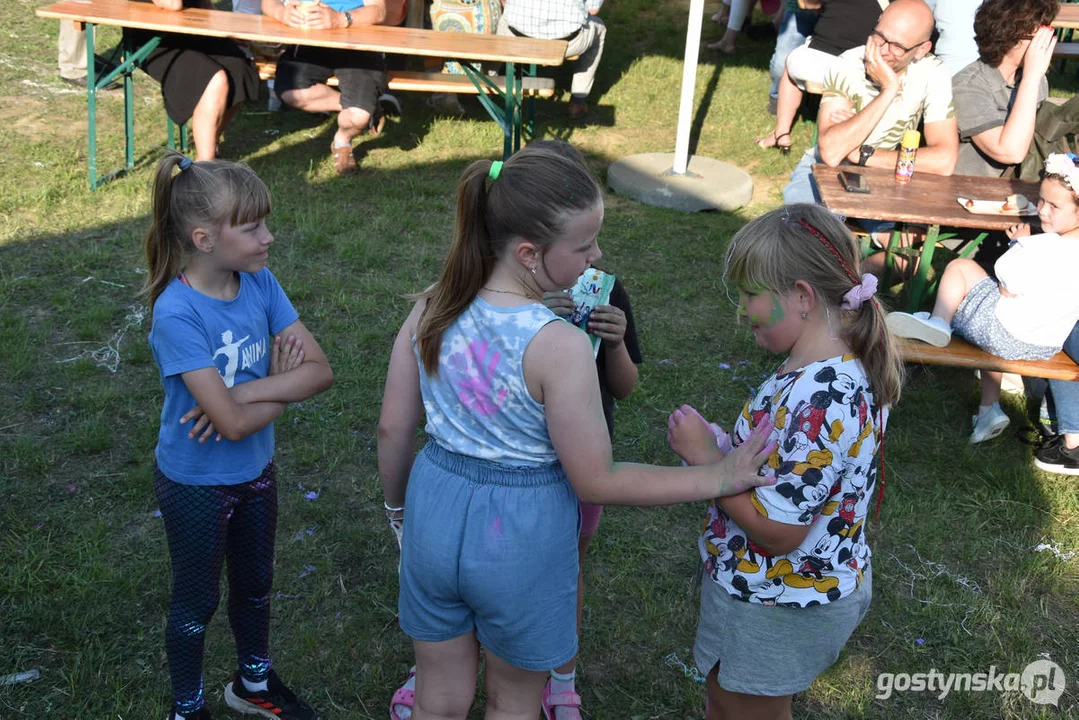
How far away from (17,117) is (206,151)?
1.92m

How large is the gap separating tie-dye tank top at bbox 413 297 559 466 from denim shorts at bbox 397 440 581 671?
41 mm

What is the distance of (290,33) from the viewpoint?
6.08 metres

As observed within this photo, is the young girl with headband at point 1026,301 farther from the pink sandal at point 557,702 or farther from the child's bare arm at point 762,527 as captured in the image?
the child's bare arm at point 762,527

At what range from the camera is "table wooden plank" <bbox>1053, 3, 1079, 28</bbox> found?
253 inches

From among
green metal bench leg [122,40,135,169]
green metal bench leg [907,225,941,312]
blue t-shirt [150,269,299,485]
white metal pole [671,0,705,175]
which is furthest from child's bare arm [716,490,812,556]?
green metal bench leg [122,40,135,169]

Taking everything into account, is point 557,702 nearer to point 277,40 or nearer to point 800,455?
point 800,455

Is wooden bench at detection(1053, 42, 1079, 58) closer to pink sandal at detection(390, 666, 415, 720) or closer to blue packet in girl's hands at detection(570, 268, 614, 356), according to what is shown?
blue packet in girl's hands at detection(570, 268, 614, 356)

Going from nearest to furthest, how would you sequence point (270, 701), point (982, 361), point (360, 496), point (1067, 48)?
1. point (270, 701)
2. point (360, 496)
3. point (982, 361)
4. point (1067, 48)

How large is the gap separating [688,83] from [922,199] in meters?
2.36

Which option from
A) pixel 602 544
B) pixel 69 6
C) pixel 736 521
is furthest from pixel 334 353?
pixel 69 6

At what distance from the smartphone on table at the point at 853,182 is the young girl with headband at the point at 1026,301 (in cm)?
67

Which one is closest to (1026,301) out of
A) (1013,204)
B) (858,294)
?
(1013,204)

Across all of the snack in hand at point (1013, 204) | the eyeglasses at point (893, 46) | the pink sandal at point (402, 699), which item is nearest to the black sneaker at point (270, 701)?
the pink sandal at point (402, 699)

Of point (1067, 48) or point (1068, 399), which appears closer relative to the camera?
point (1068, 399)
